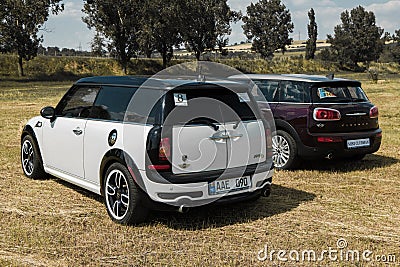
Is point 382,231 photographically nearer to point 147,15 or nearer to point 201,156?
point 201,156

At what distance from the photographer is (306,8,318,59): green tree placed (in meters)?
91.1

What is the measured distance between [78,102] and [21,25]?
48.7 metres

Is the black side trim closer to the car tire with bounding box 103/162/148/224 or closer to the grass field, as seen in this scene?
the car tire with bounding box 103/162/148/224

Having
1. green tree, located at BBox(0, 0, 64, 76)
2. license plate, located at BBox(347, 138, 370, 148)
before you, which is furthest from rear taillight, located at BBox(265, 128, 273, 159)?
green tree, located at BBox(0, 0, 64, 76)

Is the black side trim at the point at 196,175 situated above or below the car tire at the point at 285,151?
above

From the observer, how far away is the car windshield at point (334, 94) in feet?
28.4

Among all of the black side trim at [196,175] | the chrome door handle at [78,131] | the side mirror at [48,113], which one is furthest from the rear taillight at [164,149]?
the side mirror at [48,113]

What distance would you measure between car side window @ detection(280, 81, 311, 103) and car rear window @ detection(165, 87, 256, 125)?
270 cm

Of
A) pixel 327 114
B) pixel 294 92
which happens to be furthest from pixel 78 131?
pixel 327 114

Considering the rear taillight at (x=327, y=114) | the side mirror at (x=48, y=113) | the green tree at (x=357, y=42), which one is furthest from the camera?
the green tree at (x=357, y=42)

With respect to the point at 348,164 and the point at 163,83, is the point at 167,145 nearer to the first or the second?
the point at 163,83

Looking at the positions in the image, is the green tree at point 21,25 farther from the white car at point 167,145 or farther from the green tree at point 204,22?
the white car at point 167,145

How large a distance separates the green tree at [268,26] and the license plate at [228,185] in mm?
90950

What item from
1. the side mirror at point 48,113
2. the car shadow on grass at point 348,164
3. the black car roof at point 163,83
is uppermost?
the black car roof at point 163,83
